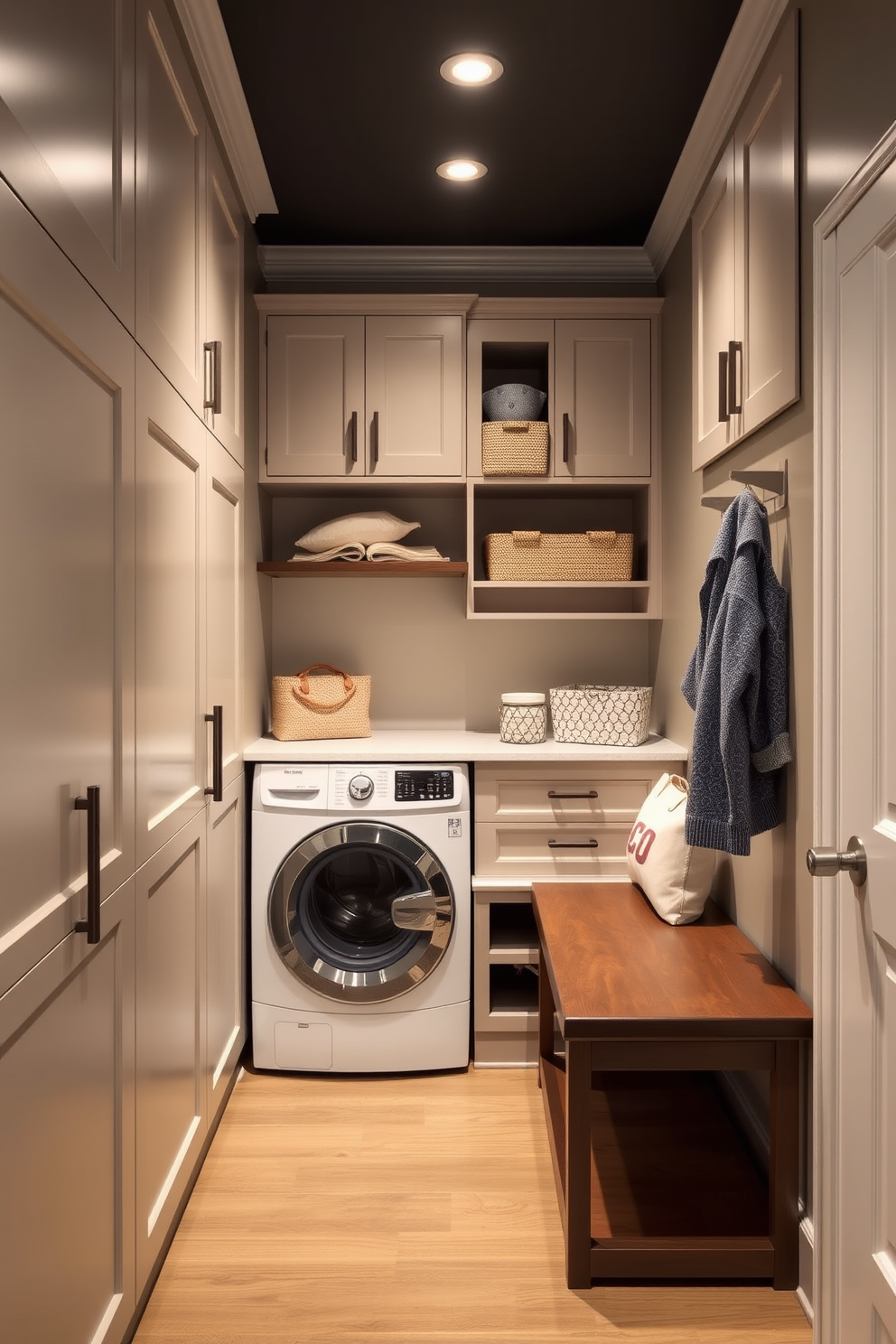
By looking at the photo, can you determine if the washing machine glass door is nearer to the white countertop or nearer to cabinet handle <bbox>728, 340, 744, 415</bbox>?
the white countertop

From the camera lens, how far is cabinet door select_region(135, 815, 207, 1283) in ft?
5.59

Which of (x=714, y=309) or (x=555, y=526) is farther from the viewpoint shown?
(x=555, y=526)

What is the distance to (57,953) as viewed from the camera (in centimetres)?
127

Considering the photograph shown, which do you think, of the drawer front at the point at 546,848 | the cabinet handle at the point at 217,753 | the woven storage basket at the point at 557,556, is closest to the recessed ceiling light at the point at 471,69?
the woven storage basket at the point at 557,556

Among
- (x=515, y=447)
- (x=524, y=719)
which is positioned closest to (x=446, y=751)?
(x=524, y=719)

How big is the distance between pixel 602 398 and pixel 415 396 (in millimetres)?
623

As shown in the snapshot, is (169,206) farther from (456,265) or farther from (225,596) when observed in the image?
(456,265)

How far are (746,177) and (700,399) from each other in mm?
559

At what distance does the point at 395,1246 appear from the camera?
201 cm

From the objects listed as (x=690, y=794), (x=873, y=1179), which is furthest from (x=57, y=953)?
(x=690, y=794)

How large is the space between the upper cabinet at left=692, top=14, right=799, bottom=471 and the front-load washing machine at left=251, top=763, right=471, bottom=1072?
1264 millimetres

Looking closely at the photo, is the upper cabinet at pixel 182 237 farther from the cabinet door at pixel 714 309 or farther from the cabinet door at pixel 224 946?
the cabinet door at pixel 714 309

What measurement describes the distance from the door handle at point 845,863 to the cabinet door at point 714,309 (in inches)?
44.8

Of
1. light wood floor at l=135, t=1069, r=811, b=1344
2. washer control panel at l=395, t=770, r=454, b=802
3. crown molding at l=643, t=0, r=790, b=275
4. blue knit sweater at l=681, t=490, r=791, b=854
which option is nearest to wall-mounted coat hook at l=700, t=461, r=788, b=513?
blue knit sweater at l=681, t=490, r=791, b=854
